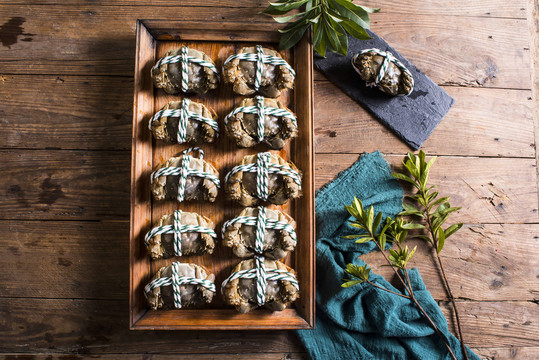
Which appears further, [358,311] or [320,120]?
[320,120]

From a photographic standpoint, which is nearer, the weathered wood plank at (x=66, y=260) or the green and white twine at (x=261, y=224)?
the green and white twine at (x=261, y=224)

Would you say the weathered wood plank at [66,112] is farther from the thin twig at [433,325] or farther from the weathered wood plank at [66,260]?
the thin twig at [433,325]

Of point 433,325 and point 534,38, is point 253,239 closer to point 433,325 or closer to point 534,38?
point 433,325

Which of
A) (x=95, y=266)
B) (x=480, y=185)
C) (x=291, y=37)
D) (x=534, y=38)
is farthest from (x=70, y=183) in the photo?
(x=534, y=38)

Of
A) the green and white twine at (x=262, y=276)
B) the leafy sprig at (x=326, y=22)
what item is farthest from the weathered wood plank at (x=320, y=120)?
the green and white twine at (x=262, y=276)

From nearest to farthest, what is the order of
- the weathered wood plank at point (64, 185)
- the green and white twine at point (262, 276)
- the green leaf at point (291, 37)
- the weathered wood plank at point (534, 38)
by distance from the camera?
the green and white twine at point (262, 276)
the green leaf at point (291, 37)
the weathered wood plank at point (64, 185)
the weathered wood plank at point (534, 38)
